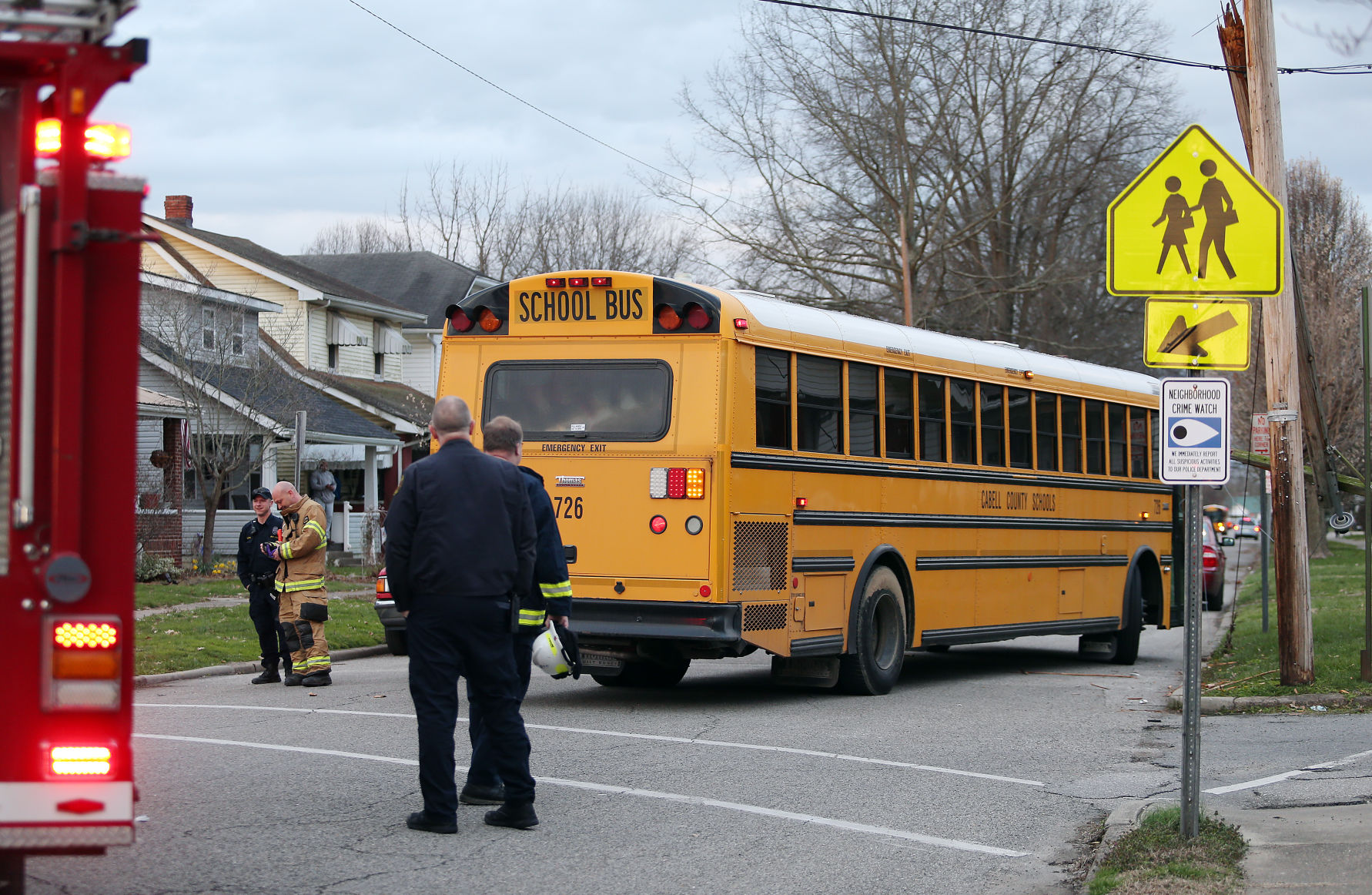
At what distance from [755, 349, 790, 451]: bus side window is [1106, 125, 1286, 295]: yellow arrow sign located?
441 centimetres

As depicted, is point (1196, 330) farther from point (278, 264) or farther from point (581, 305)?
point (278, 264)

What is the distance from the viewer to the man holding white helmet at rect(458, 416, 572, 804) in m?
7.54

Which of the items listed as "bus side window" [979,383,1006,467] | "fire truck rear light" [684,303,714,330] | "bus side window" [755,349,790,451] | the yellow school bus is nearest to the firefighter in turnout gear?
the yellow school bus

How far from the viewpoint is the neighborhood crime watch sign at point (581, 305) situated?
11.4m

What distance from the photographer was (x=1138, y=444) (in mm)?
17078

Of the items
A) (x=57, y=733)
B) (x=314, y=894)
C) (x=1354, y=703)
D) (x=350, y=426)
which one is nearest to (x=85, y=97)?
(x=57, y=733)

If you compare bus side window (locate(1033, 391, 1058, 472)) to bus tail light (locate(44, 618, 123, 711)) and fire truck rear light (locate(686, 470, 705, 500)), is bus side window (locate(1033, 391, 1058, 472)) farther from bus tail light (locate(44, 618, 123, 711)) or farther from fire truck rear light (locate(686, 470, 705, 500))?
bus tail light (locate(44, 618, 123, 711))

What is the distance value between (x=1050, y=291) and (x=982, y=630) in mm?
28052

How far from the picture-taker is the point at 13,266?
14.0 ft

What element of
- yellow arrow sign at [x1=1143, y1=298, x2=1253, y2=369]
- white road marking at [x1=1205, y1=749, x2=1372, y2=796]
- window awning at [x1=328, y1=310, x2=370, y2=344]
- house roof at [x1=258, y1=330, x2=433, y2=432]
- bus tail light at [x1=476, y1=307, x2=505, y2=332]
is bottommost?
white road marking at [x1=1205, y1=749, x2=1372, y2=796]

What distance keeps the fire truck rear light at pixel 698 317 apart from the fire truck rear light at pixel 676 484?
1072 mm

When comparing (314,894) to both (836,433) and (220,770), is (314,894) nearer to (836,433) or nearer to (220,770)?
(220,770)

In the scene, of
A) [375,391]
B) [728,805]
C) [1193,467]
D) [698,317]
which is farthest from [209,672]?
[375,391]

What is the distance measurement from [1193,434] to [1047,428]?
336 inches
